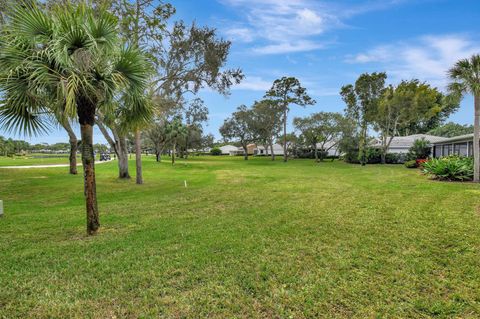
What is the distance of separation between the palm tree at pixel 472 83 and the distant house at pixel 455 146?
22.8ft

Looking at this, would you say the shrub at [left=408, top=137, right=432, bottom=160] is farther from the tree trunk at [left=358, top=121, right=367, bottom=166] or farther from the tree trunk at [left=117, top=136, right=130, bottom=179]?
the tree trunk at [left=117, top=136, right=130, bottom=179]

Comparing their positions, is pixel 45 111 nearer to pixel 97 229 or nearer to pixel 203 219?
pixel 97 229

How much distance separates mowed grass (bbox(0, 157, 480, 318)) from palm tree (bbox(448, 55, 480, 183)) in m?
7.30

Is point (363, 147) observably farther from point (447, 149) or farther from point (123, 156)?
point (123, 156)

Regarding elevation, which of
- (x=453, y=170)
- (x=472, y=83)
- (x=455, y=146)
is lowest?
(x=453, y=170)

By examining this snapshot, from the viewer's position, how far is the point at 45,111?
554 cm

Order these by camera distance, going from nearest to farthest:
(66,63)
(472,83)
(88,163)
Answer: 1. (66,63)
2. (88,163)
3. (472,83)

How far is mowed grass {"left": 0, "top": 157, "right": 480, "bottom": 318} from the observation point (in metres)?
2.88

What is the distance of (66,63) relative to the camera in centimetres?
450

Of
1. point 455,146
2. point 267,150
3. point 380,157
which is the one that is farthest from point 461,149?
point 267,150

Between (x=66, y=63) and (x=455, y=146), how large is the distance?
94.4ft

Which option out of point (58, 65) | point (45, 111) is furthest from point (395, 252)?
point (45, 111)

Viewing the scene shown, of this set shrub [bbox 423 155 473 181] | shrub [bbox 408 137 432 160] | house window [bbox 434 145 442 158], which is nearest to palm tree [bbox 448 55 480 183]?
shrub [bbox 423 155 473 181]

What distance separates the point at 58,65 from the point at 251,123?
42130 millimetres
